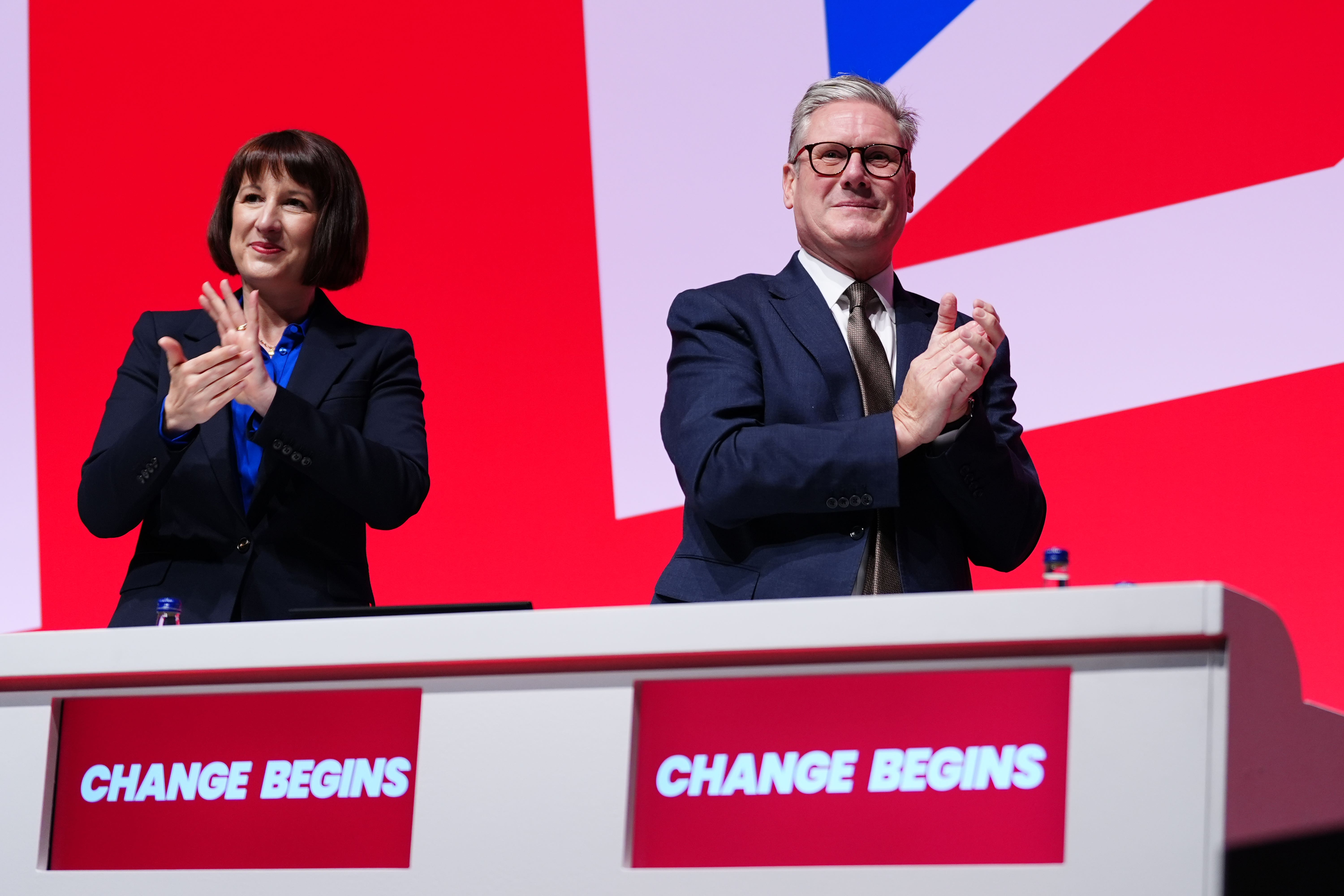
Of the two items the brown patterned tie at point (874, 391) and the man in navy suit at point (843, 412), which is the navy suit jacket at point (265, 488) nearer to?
the man in navy suit at point (843, 412)

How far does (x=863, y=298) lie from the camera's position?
87.7 inches

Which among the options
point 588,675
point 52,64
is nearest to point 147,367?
point 588,675

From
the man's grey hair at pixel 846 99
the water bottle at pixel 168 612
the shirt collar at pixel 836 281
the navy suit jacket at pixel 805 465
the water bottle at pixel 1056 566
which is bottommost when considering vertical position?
the water bottle at pixel 168 612

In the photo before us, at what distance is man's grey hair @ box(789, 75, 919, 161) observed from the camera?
7.55 feet

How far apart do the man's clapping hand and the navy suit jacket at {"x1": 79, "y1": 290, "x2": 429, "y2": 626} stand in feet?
2.64

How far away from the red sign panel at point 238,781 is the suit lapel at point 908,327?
2.96 feet

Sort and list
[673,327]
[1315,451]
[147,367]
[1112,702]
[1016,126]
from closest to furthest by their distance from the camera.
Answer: [1112,702] < [673,327] < [147,367] < [1315,451] < [1016,126]

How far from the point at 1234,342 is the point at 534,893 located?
6.10ft

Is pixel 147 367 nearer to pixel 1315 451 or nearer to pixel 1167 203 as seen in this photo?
pixel 1167 203

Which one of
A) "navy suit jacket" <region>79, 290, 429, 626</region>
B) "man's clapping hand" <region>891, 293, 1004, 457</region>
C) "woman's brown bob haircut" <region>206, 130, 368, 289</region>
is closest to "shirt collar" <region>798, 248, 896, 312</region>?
"man's clapping hand" <region>891, 293, 1004, 457</region>

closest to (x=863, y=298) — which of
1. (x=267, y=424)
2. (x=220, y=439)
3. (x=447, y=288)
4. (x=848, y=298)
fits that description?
(x=848, y=298)

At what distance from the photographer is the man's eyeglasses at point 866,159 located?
225cm

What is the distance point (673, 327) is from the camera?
7.24ft

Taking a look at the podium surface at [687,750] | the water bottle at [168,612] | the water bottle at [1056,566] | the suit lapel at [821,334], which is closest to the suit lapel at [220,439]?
the water bottle at [168,612]
